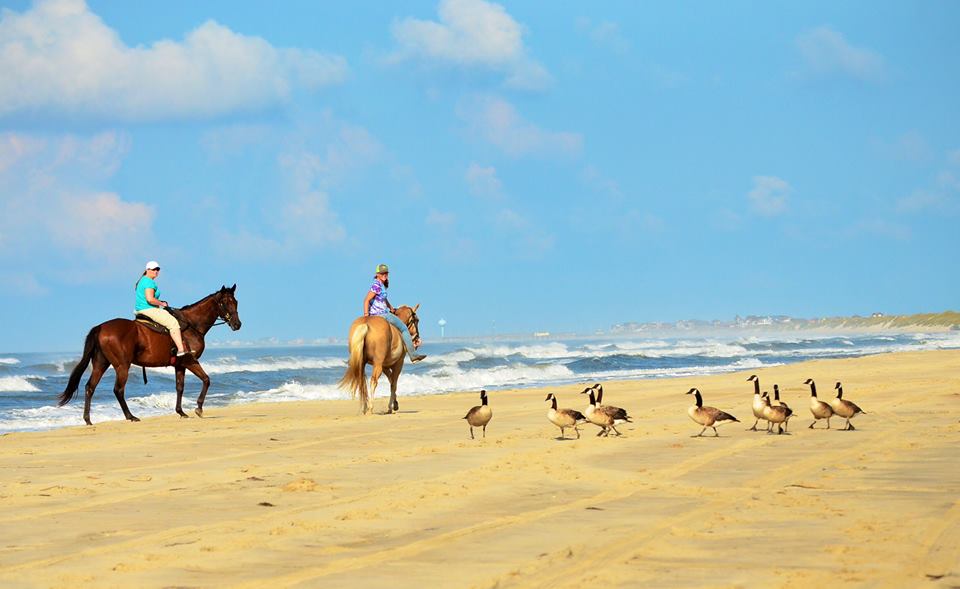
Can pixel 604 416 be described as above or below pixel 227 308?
below

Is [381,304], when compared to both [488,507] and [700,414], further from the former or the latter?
[488,507]

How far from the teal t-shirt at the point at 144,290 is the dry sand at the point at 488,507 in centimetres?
Result: 357

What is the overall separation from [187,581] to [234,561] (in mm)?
543

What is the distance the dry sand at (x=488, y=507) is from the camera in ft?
22.0

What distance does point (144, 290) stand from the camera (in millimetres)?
20078

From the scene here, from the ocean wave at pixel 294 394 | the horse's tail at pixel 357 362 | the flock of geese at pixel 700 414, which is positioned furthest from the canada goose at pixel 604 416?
the ocean wave at pixel 294 394

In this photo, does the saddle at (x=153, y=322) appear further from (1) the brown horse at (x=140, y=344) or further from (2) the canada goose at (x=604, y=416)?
(2) the canada goose at (x=604, y=416)

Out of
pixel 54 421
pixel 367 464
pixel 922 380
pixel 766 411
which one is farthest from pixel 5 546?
pixel 922 380

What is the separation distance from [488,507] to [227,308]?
13.0 m

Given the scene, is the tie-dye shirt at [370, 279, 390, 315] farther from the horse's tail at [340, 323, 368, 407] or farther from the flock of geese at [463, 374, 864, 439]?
the flock of geese at [463, 374, 864, 439]

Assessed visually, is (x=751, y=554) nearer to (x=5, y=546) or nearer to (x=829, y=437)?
(x=5, y=546)

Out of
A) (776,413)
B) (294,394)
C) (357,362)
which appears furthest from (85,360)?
(776,413)

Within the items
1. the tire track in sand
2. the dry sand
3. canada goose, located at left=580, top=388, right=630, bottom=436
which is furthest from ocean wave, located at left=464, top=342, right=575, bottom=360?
the tire track in sand

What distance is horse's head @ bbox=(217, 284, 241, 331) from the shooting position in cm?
2108
